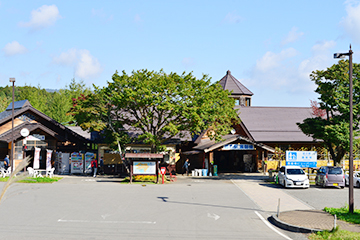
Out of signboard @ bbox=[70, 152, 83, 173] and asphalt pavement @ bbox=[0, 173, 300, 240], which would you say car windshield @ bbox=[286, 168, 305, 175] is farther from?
signboard @ bbox=[70, 152, 83, 173]

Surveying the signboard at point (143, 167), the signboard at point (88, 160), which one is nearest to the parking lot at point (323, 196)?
the signboard at point (143, 167)

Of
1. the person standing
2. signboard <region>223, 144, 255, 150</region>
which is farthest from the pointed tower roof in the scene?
the person standing

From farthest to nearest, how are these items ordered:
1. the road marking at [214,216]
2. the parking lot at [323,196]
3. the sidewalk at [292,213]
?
the parking lot at [323,196] → the road marking at [214,216] → the sidewalk at [292,213]

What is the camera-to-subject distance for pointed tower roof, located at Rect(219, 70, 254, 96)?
47.2 metres

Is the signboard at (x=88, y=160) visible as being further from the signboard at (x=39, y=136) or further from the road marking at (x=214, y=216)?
the road marking at (x=214, y=216)

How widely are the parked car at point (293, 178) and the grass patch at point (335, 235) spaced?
12.1 m

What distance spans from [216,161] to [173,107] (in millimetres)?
16575

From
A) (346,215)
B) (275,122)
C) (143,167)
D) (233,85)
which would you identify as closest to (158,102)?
(143,167)

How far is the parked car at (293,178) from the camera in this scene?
77.7 ft

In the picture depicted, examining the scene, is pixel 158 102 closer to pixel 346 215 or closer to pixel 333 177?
pixel 333 177

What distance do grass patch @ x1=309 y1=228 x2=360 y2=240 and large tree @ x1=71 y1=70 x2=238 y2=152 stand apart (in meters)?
15.2

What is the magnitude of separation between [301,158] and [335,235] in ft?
53.6

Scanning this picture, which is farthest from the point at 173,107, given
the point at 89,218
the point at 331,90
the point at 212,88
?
the point at 89,218

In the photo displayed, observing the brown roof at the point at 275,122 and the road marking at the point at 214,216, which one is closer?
the road marking at the point at 214,216
